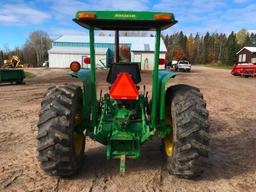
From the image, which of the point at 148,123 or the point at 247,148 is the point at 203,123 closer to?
the point at 148,123

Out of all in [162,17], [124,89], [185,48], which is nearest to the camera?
[162,17]

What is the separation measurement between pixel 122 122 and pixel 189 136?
1.02 meters

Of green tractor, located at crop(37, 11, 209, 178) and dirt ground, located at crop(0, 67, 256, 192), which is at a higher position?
green tractor, located at crop(37, 11, 209, 178)

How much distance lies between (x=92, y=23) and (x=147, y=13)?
95cm

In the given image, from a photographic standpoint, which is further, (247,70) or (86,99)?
(247,70)

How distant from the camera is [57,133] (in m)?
4.08

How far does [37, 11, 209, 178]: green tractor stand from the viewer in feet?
13.5

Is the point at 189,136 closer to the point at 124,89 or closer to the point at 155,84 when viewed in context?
the point at 155,84

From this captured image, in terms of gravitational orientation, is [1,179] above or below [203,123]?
below

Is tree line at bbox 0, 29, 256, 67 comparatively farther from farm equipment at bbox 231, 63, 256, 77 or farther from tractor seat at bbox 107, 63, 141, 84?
tractor seat at bbox 107, 63, 141, 84

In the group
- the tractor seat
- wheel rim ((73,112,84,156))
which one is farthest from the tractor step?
the tractor seat

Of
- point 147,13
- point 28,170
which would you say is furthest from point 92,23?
point 28,170

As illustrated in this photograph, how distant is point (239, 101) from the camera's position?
13.1m

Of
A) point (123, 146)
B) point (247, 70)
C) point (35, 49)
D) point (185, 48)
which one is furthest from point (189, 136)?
point (185, 48)
